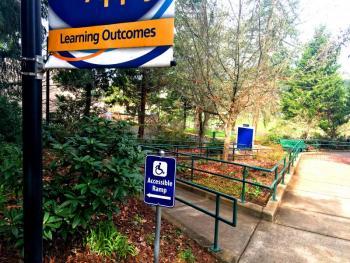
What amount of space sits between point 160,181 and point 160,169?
10cm

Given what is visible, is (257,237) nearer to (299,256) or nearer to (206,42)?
(299,256)

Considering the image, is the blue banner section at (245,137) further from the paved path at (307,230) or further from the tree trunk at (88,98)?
the tree trunk at (88,98)

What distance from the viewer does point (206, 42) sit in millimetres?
8703

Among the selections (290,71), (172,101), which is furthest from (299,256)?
(172,101)

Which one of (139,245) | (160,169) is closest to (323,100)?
(139,245)

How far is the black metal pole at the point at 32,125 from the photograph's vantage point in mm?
1627

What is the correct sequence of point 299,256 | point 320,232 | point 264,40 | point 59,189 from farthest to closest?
point 264,40 → point 320,232 → point 299,256 → point 59,189

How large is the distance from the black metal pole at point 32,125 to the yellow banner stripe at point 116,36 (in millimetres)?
343

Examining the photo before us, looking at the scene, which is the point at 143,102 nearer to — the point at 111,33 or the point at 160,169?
the point at 160,169

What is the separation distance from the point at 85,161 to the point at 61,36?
1.42 m

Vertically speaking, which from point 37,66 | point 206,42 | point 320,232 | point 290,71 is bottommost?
point 320,232

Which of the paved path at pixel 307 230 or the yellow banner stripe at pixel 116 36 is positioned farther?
the paved path at pixel 307 230

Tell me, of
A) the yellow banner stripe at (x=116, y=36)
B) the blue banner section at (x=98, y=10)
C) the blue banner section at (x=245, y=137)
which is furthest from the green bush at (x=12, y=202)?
the blue banner section at (x=245, y=137)

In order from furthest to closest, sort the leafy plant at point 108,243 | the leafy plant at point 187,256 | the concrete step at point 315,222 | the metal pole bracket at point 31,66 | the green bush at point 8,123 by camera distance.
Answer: the green bush at point 8,123 → the concrete step at point 315,222 → the leafy plant at point 187,256 → the leafy plant at point 108,243 → the metal pole bracket at point 31,66
